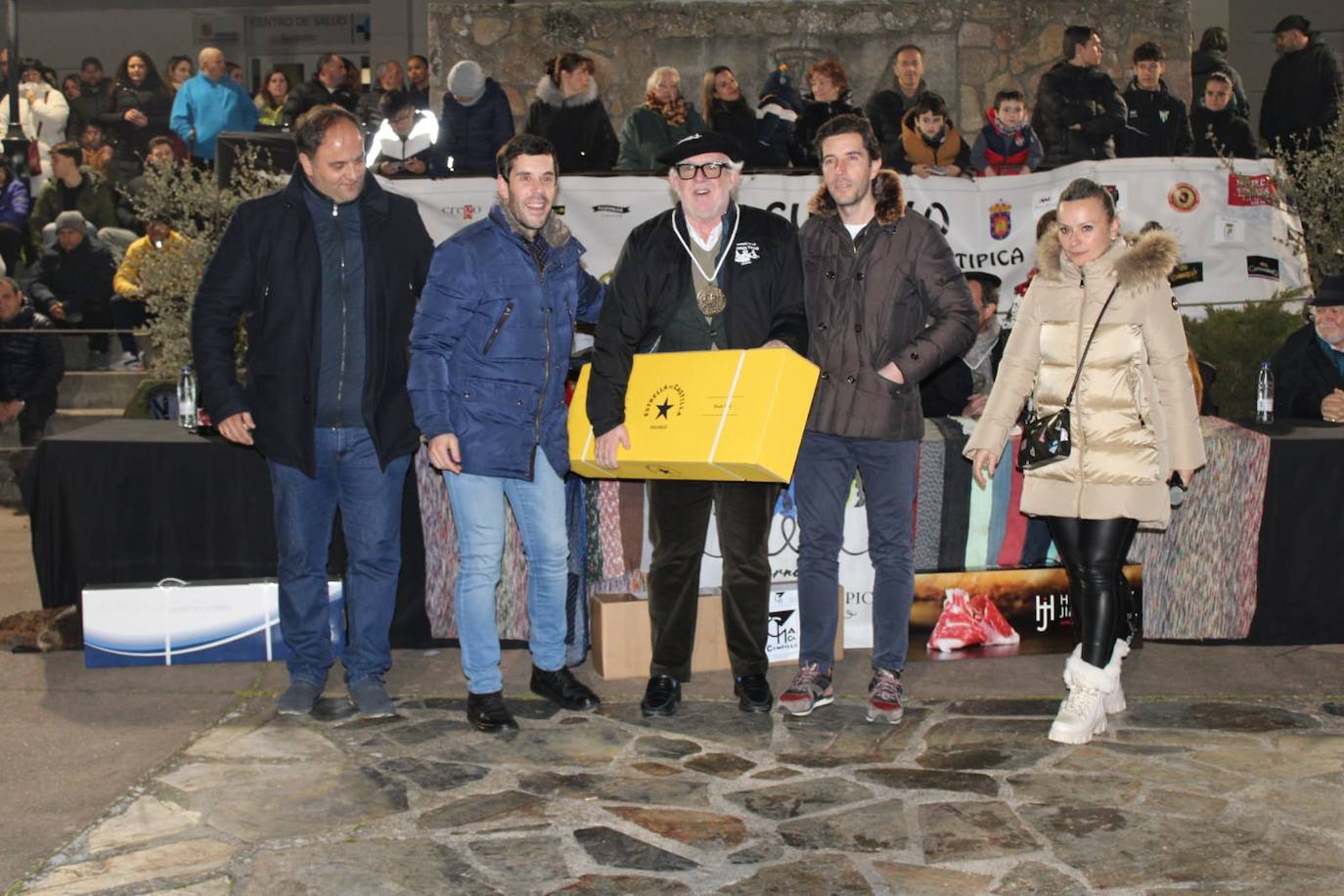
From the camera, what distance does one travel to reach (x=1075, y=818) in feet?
14.5

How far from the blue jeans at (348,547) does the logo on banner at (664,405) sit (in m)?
0.99

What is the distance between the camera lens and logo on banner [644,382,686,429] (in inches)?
201

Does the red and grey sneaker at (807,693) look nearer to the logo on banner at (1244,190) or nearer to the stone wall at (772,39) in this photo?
the logo on banner at (1244,190)

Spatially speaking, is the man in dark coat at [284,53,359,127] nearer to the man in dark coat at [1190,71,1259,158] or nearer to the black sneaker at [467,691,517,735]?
the man in dark coat at [1190,71,1259,158]

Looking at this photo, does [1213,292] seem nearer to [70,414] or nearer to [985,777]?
[985,777]

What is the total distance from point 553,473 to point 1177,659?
→ 275 centimetres

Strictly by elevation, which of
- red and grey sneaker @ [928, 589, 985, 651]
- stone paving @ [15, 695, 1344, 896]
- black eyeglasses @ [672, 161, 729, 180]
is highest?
black eyeglasses @ [672, 161, 729, 180]

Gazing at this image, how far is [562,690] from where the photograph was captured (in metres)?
5.61

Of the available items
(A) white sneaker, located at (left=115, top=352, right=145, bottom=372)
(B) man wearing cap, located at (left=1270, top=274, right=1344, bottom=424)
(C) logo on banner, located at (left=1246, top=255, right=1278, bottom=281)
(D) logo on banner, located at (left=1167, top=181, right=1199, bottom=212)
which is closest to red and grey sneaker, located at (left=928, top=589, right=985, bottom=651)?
(B) man wearing cap, located at (left=1270, top=274, right=1344, bottom=424)

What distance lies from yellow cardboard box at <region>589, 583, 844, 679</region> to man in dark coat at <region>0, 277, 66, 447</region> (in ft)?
19.0

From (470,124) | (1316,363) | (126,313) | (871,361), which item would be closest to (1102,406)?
(871,361)

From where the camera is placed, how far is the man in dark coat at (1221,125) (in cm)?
1095

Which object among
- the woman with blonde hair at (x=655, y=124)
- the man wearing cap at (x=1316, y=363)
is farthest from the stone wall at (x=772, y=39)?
the man wearing cap at (x=1316, y=363)

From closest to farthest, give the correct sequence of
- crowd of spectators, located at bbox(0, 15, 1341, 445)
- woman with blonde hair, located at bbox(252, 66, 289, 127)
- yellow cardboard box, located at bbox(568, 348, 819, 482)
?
yellow cardboard box, located at bbox(568, 348, 819, 482) → crowd of spectators, located at bbox(0, 15, 1341, 445) → woman with blonde hair, located at bbox(252, 66, 289, 127)
